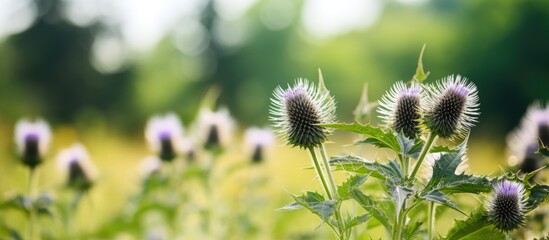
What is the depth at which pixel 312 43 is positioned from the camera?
52594 mm

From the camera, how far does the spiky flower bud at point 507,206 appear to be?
2457 mm

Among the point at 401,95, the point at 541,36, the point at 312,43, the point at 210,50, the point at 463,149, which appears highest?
the point at 210,50

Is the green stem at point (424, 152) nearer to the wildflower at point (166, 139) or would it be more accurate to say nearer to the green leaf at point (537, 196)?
the green leaf at point (537, 196)

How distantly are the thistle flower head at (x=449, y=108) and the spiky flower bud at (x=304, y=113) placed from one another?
356 mm

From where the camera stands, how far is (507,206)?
246cm

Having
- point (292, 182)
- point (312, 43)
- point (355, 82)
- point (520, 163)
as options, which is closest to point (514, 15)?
point (355, 82)

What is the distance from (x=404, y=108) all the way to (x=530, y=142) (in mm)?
1339

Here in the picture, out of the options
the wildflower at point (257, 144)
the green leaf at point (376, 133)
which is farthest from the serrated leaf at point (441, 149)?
the wildflower at point (257, 144)

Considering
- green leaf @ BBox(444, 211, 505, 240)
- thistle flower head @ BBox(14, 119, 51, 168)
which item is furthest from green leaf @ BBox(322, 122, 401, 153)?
thistle flower head @ BBox(14, 119, 51, 168)

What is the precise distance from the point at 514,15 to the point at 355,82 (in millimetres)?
12265

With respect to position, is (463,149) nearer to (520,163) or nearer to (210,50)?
(520,163)

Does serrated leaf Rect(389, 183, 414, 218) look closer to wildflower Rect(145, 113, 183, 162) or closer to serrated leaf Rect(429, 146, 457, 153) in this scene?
serrated leaf Rect(429, 146, 457, 153)

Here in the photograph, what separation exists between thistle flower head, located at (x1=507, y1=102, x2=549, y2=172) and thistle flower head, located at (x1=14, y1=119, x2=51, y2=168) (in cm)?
300

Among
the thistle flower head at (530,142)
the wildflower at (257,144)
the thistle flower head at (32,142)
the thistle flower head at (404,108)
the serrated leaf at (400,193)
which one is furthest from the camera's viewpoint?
the wildflower at (257,144)
